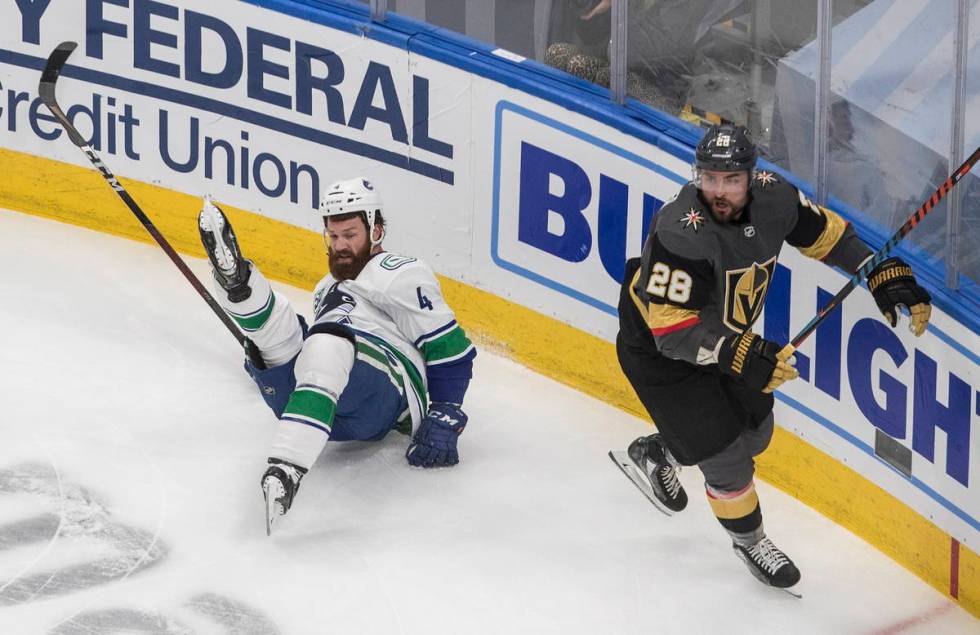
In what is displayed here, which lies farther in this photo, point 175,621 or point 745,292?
point 745,292

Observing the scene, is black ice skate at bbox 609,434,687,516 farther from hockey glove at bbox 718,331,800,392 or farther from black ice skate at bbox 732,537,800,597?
hockey glove at bbox 718,331,800,392

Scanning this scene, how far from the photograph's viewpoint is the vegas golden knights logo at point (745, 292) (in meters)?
4.18

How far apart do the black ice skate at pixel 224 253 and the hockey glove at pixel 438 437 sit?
2.23 ft

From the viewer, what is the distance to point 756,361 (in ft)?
12.8

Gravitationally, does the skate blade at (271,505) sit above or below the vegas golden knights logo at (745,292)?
below

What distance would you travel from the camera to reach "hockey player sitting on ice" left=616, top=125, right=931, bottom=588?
4012 mm

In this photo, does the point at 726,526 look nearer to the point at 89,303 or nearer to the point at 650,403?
the point at 650,403

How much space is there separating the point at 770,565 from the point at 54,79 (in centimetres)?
274

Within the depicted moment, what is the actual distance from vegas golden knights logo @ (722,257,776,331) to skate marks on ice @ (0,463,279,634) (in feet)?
4.38

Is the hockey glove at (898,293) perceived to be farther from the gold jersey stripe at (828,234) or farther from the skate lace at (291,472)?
the skate lace at (291,472)

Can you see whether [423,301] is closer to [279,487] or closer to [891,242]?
[279,487]

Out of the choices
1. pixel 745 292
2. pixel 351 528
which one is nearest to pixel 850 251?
pixel 745 292

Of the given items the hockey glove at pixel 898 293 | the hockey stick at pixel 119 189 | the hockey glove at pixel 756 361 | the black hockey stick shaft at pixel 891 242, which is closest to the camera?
the hockey glove at pixel 756 361

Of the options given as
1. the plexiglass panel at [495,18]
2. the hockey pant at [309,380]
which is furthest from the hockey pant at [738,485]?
the plexiglass panel at [495,18]
